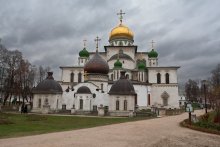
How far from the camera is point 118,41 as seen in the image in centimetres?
5406

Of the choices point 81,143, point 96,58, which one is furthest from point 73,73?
point 81,143

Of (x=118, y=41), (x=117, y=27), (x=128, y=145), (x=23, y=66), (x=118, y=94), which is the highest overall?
(x=117, y=27)

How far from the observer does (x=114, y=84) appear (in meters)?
33.1

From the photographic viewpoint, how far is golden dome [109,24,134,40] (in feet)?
177

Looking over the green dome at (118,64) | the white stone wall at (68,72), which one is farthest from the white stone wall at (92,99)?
the white stone wall at (68,72)

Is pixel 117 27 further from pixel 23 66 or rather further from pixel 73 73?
pixel 23 66

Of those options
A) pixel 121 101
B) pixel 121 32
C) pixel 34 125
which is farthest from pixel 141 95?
pixel 34 125

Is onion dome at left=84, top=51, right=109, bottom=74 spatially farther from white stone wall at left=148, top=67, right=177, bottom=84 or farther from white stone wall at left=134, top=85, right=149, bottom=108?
white stone wall at left=148, top=67, right=177, bottom=84

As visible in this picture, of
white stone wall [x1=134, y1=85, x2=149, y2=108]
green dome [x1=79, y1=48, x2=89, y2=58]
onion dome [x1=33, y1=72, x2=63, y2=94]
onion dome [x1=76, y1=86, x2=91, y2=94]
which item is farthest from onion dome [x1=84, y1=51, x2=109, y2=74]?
green dome [x1=79, y1=48, x2=89, y2=58]

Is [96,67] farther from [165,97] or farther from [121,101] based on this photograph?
[165,97]

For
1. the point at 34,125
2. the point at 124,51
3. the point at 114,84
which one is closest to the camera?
the point at 34,125

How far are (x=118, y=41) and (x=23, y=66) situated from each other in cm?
2366

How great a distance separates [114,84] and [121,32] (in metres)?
23.7

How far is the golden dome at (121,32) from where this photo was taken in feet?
177
